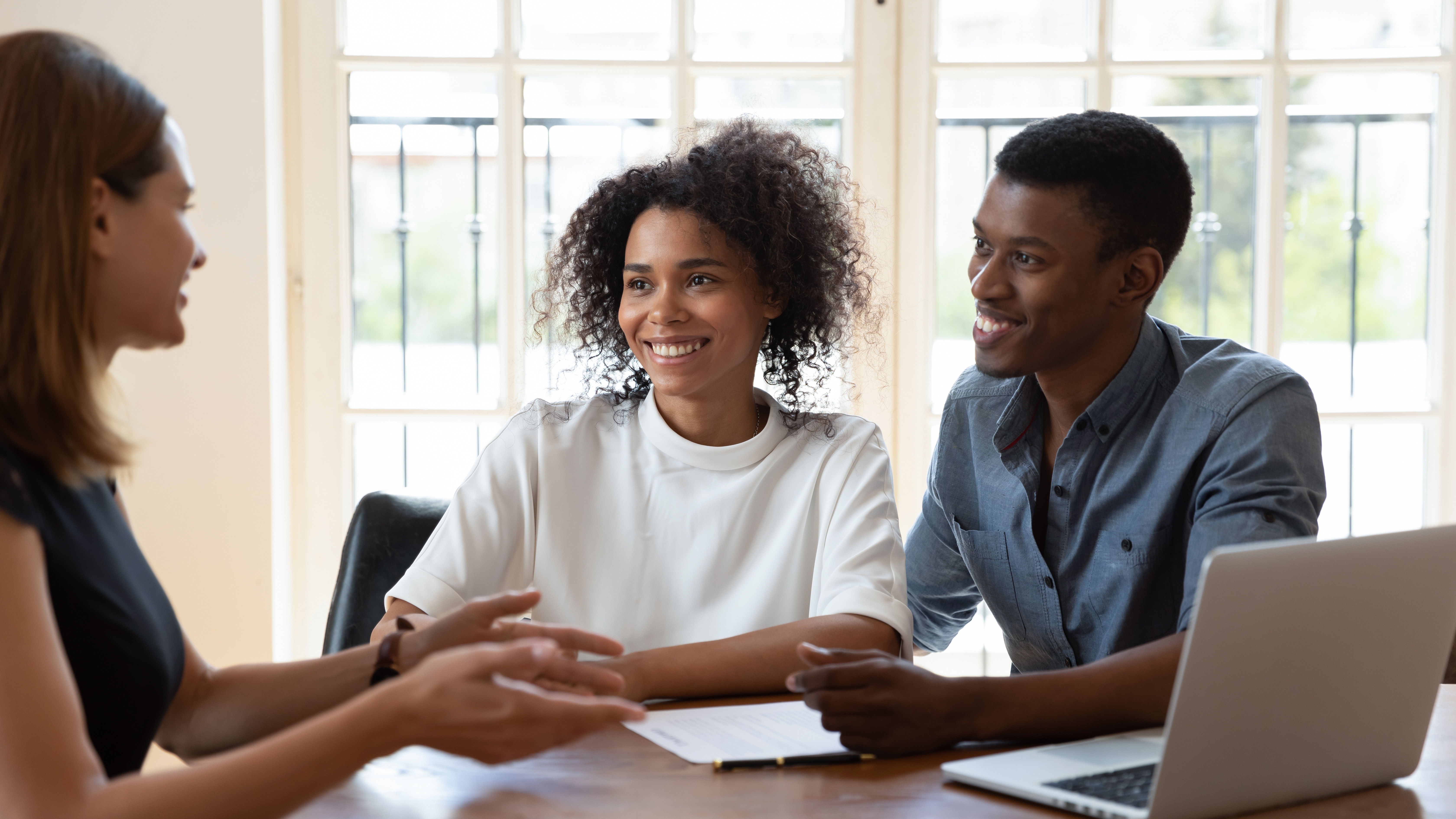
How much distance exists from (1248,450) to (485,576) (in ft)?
3.29

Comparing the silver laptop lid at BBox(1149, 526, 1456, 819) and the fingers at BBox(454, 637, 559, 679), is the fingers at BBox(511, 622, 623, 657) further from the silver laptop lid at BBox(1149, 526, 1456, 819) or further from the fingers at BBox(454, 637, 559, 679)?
the silver laptop lid at BBox(1149, 526, 1456, 819)

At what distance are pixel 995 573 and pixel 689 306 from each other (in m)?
0.59

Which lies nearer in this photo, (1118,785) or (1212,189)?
(1118,785)

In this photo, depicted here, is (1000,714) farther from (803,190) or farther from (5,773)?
(803,190)

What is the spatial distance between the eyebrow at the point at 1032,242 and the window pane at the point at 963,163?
1.08 m

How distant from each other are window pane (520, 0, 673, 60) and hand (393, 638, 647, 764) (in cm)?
207

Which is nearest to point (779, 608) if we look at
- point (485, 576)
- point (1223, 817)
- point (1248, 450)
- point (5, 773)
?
point (485, 576)

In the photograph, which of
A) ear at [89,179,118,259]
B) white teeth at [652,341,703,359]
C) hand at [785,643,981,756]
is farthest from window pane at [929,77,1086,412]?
ear at [89,179,118,259]

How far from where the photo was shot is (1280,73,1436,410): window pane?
8.90 feet

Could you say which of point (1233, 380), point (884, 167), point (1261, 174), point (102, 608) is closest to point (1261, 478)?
point (1233, 380)

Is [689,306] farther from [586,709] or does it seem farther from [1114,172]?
[586,709]

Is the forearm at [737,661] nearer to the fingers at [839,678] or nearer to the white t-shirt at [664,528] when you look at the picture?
the white t-shirt at [664,528]

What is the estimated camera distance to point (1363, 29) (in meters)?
2.67

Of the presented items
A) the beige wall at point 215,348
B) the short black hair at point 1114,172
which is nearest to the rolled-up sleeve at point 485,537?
the short black hair at point 1114,172
